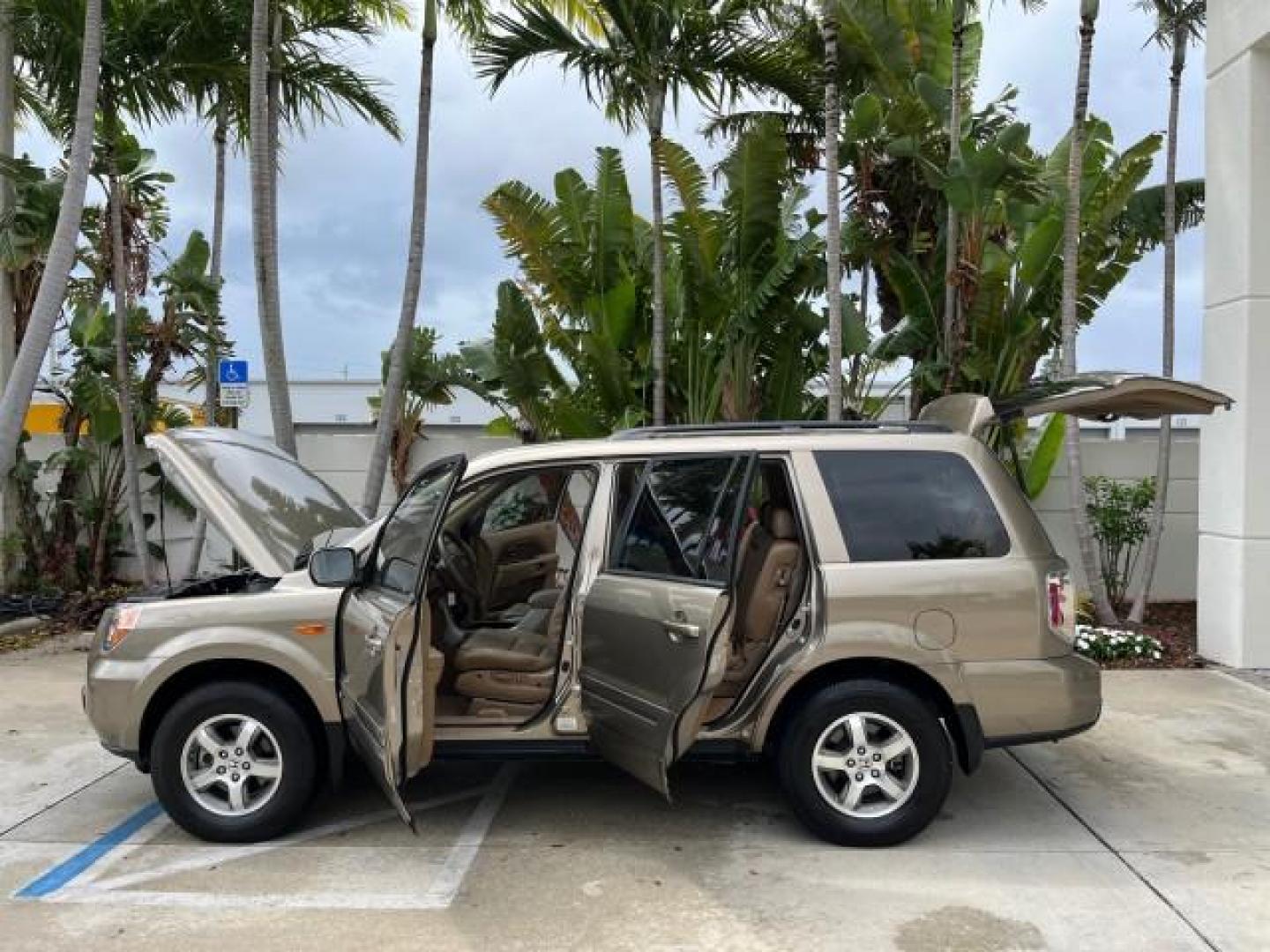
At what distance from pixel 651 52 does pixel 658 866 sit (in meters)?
7.68

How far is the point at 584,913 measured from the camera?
4148 mm

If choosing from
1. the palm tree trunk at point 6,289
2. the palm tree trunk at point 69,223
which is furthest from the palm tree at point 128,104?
the palm tree trunk at point 6,289

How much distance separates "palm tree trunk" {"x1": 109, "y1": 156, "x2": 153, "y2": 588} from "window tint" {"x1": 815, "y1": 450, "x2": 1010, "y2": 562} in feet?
28.1

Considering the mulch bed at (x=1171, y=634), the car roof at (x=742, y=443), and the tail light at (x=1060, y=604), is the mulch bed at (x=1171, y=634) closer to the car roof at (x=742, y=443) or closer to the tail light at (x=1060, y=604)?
the tail light at (x=1060, y=604)

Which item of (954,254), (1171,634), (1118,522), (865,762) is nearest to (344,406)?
(954,254)

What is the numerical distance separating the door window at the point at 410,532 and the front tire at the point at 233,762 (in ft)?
2.58

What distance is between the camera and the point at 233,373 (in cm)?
1048

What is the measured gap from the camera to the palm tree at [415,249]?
10.5 meters

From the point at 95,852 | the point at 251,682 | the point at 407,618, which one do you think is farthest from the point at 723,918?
the point at 95,852

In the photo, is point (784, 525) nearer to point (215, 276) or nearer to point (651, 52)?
point (651, 52)

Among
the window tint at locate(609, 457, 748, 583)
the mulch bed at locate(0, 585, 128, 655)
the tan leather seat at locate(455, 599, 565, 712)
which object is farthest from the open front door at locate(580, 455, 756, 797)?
the mulch bed at locate(0, 585, 128, 655)

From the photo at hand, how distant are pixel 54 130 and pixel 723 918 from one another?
11.5 metres

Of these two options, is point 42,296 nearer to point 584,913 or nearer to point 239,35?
point 239,35

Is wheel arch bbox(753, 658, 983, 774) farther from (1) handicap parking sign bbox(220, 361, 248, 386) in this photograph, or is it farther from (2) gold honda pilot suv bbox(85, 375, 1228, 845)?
(1) handicap parking sign bbox(220, 361, 248, 386)
